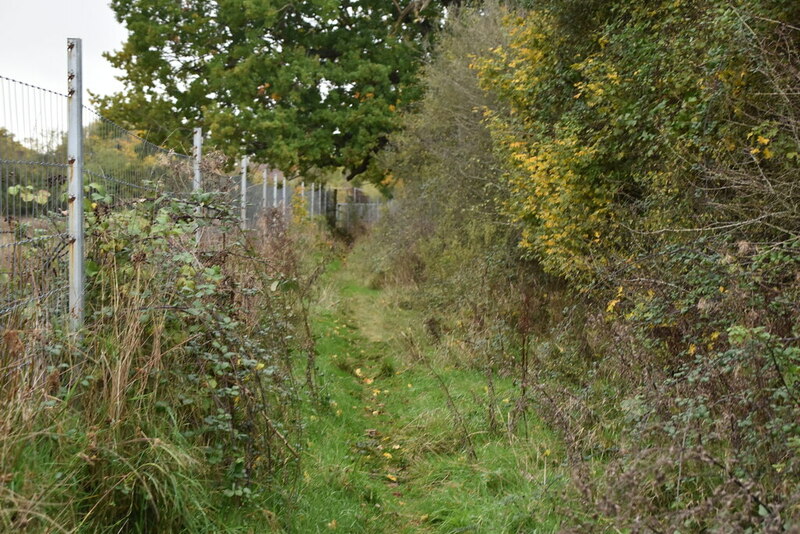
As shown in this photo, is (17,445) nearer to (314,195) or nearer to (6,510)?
(6,510)

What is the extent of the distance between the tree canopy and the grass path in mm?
11799

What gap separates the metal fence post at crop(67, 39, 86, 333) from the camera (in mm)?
4289

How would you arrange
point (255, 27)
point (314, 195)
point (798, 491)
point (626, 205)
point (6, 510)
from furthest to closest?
point (314, 195) → point (255, 27) → point (626, 205) → point (798, 491) → point (6, 510)

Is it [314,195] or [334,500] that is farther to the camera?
[314,195]

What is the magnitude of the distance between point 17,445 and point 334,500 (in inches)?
89.3

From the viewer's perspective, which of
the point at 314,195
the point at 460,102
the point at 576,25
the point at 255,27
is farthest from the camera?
the point at 314,195

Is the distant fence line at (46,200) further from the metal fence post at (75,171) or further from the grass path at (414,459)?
the grass path at (414,459)

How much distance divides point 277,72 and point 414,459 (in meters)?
15.6

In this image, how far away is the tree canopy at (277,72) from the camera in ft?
63.7

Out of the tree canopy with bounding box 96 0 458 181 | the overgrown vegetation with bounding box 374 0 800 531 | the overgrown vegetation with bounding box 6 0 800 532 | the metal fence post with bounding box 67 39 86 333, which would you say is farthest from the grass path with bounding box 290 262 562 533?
the tree canopy with bounding box 96 0 458 181

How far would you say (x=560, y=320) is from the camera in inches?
337

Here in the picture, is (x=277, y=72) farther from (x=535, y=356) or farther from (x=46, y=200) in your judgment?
(x=46, y=200)

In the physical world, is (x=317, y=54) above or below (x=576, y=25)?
above

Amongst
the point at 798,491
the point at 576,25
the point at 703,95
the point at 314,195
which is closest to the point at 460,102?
the point at 576,25
